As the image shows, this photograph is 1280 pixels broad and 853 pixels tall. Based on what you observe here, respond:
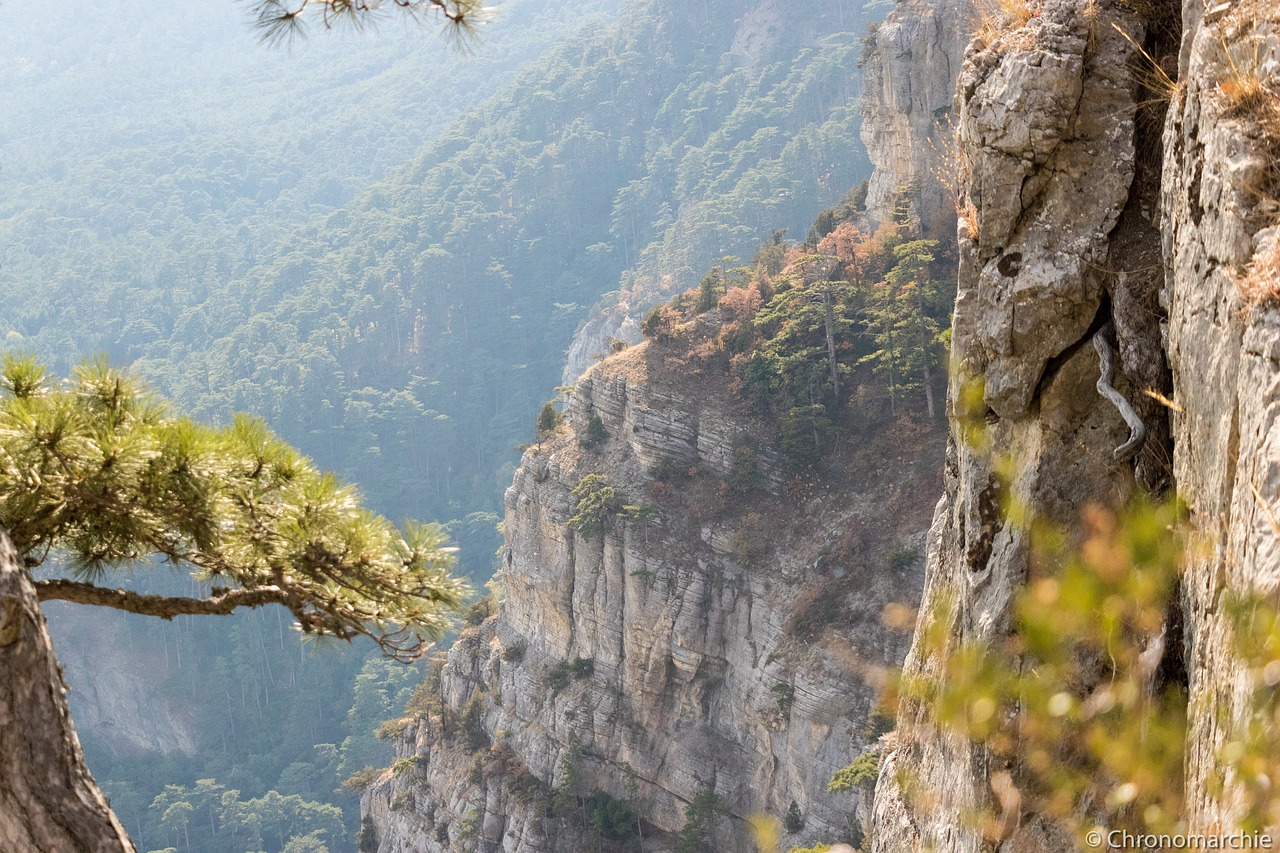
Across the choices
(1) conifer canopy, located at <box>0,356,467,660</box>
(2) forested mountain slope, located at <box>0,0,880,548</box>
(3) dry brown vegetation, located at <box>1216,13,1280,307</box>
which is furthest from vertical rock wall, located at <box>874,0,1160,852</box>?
(2) forested mountain slope, located at <box>0,0,880,548</box>

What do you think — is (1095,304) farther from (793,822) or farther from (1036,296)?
(793,822)

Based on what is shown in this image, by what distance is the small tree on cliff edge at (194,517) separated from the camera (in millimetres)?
3221

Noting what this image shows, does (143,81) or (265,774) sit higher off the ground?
(143,81)

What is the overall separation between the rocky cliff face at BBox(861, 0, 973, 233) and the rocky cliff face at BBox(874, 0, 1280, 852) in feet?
74.8

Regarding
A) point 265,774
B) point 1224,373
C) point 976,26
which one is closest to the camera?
point 1224,373

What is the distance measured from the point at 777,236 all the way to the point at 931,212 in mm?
6586

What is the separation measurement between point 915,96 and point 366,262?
78965 millimetres

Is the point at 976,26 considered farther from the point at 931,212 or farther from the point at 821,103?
the point at 821,103

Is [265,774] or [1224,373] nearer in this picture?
[1224,373]

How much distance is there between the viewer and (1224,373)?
3068mm

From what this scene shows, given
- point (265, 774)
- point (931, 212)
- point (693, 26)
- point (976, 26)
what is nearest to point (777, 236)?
point (931, 212)

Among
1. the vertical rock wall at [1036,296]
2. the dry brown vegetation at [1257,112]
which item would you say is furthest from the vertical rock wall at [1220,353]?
the vertical rock wall at [1036,296]

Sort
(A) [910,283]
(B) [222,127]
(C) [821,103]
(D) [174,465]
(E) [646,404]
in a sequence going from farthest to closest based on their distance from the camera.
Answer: (B) [222,127]
(C) [821,103]
(E) [646,404]
(A) [910,283]
(D) [174,465]

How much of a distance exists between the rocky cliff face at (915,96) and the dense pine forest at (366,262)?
37.0 metres
